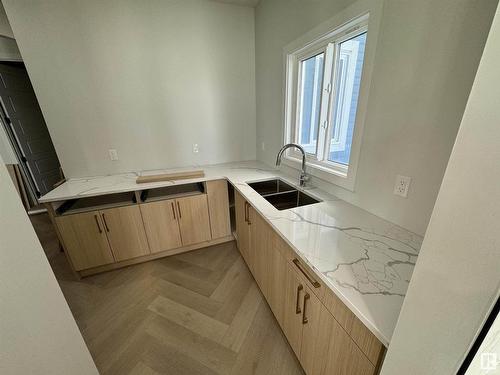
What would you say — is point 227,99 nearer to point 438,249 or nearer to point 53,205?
point 53,205

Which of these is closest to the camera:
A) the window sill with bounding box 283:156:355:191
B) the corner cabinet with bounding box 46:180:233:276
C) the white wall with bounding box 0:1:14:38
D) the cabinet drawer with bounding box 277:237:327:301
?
the cabinet drawer with bounding box 277:237:327:301

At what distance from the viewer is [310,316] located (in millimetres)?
937

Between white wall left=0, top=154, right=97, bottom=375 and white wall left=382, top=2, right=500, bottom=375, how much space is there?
40.6 inches

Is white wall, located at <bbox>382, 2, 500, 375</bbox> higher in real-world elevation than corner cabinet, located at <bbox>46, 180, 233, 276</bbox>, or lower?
higher

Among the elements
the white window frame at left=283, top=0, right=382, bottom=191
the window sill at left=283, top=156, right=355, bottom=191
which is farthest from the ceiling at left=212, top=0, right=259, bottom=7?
the window sill at left=283, top=156, right=355, bottom=191

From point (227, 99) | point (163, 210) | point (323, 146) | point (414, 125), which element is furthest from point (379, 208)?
point (227, 99)

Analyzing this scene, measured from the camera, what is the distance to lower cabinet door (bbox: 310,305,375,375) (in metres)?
0.69

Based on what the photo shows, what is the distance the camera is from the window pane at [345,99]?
54.3 inches

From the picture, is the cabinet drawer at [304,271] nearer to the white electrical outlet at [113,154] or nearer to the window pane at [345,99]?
the window pane at [345,99]

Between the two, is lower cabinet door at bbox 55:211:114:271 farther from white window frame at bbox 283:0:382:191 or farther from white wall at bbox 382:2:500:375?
white wall at bbox 382:2:500:375

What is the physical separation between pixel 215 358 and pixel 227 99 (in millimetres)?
2472

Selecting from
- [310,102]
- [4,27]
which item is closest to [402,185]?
[310,102]

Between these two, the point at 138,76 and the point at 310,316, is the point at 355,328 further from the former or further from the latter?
the point at 138,76

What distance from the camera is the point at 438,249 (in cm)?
40
